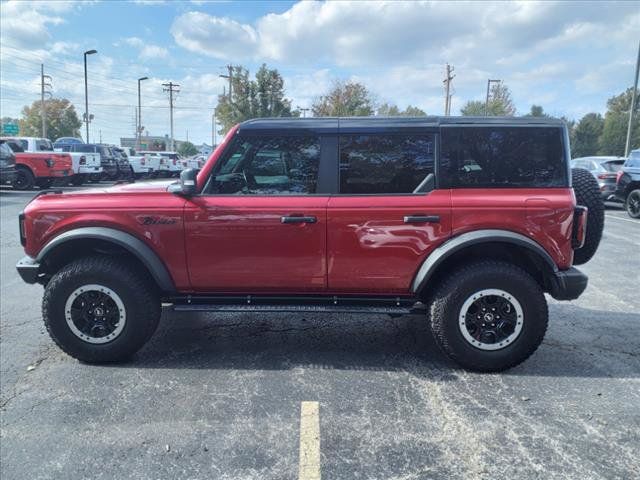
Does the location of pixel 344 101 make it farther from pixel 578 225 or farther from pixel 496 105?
pixel 578 225

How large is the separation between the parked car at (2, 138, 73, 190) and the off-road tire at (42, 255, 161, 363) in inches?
618

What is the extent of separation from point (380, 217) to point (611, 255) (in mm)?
6349

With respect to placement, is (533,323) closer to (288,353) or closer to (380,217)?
(380,217)

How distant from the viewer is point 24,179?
17.6 metres

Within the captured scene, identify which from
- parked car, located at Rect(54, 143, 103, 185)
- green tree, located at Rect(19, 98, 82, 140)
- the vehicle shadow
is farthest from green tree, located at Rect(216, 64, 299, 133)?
green tree, located at Rect(19, 98, 82, 140)

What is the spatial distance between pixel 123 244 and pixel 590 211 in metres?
3.69

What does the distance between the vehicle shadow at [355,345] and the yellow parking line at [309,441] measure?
66 centimetres

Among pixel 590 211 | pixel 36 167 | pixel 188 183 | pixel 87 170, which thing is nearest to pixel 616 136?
pixel 87 170

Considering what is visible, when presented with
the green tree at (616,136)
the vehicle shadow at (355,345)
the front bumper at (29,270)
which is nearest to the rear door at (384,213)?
the vehicle shadow at (355,345)

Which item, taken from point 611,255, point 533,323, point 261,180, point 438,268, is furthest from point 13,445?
point 611,255

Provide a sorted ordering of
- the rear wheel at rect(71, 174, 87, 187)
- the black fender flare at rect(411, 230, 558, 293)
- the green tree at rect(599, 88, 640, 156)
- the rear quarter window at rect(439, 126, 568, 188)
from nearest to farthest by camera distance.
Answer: the black fender flare at rect(411, 230, 558, 293)
the rear quarter window at rect(439, 126, 568, 188)
the rear wheel at rect(71, 174, 87, 187)
the green tree at rect(599, 88, 640, 156)

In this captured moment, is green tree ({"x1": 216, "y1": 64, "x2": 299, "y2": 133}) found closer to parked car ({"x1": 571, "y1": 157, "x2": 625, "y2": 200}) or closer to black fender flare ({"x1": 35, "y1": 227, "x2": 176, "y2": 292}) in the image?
parked car ({"x1": 571, "y1": 157, "x2": 625, "y2": 200})

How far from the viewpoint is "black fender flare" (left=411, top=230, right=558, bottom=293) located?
3.59 meters

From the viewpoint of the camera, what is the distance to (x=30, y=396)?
11.1ft
